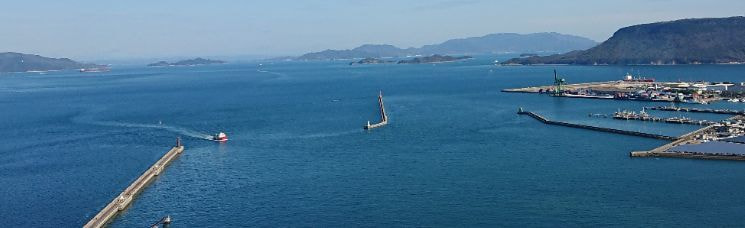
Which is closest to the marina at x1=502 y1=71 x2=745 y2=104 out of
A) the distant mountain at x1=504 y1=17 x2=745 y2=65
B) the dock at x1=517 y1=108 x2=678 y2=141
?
the dock at x1=517 y1=108 x2=678 y2=141

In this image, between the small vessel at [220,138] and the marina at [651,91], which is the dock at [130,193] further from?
the marina at [651,91]

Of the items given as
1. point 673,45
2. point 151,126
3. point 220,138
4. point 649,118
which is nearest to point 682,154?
point 649,118

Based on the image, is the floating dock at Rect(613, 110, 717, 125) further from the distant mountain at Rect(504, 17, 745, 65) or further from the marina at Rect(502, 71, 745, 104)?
the distant mountain at Rect(504, 17, 745, 65)

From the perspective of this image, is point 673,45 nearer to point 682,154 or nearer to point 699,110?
point 699,110

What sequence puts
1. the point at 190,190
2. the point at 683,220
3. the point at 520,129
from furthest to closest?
the point at 520,129 → the point at 190,190 → the point at 683,220

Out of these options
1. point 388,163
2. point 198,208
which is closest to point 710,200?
point 388,163

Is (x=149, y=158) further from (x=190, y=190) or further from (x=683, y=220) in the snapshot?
(x=683, y=220)

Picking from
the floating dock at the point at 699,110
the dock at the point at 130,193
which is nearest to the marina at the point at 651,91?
the floating dock at the point at 699,110
